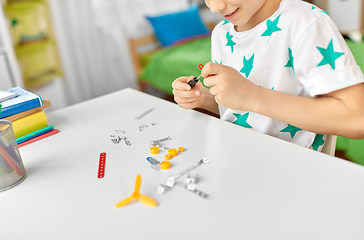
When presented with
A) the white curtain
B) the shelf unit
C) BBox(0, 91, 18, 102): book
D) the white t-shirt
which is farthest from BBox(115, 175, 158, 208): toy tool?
the white curtain

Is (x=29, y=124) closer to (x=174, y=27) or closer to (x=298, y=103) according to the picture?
(x=298, y=103)

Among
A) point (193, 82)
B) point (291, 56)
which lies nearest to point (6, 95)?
point (193, 82)

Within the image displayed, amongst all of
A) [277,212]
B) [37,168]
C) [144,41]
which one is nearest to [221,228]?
Result: [277,212]

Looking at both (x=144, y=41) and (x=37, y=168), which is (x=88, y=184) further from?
(x=144, y=41)

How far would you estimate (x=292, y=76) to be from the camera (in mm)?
777

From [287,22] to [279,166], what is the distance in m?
0.34

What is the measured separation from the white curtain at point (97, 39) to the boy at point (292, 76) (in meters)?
2.08

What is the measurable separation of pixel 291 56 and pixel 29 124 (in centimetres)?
68

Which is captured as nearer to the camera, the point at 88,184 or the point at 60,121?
the point at 88,184

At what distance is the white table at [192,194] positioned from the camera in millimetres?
470

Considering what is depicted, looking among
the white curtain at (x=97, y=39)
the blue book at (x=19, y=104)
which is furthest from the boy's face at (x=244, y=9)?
the white curtain at (x=97, y=39)

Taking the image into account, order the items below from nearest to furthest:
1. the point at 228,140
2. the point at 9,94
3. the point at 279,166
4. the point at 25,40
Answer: the point at 279,166, the point at 228,140, the point at 9,94, the point at 25,40

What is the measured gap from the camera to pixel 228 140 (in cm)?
72

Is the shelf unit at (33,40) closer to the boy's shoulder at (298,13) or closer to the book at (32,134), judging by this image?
the book at (32,134)
